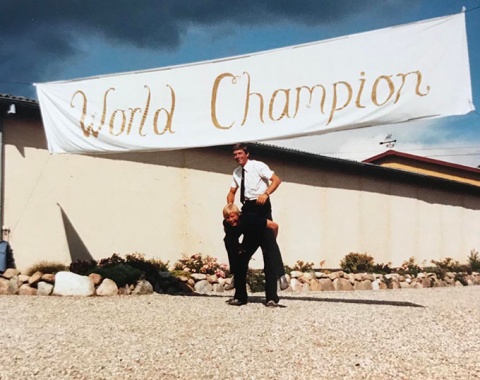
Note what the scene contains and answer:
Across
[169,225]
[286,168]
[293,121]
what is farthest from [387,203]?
[293,121]

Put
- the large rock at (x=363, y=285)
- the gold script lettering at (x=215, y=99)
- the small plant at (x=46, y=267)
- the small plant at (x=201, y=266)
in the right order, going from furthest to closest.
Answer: the large rock at (x=363, y=285)
the small plant at (x=201, y=266)
the small plant at (x=46, y=267)
the gold script lettering at (x=215, y=99)

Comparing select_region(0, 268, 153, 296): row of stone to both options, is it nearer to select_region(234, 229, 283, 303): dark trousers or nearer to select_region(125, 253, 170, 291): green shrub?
→ select_region(125, 253, 170, 291): green shrub

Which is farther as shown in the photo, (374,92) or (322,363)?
(374,92)

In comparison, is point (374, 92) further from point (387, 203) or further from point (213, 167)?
point (387, 203)

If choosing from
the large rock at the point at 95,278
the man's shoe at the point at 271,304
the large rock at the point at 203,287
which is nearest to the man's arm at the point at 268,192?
the man's shoe at the point at 271,304

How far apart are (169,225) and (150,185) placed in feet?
3.26

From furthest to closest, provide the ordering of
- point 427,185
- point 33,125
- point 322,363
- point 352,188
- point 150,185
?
point 427,185 < point 352,188 < point 150,185 < point 33,125 < point 322,363

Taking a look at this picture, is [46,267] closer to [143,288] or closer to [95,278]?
[95,278]

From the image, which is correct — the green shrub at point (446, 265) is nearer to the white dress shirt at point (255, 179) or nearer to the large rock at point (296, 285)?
the large rock at point (296, 285)

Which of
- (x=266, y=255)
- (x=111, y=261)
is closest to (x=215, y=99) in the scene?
(x=266, y=255)

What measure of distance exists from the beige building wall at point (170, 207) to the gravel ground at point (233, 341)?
130 inches

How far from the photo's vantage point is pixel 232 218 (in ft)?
20.7

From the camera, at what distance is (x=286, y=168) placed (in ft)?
44.0

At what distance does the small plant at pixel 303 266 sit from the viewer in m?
12.6
